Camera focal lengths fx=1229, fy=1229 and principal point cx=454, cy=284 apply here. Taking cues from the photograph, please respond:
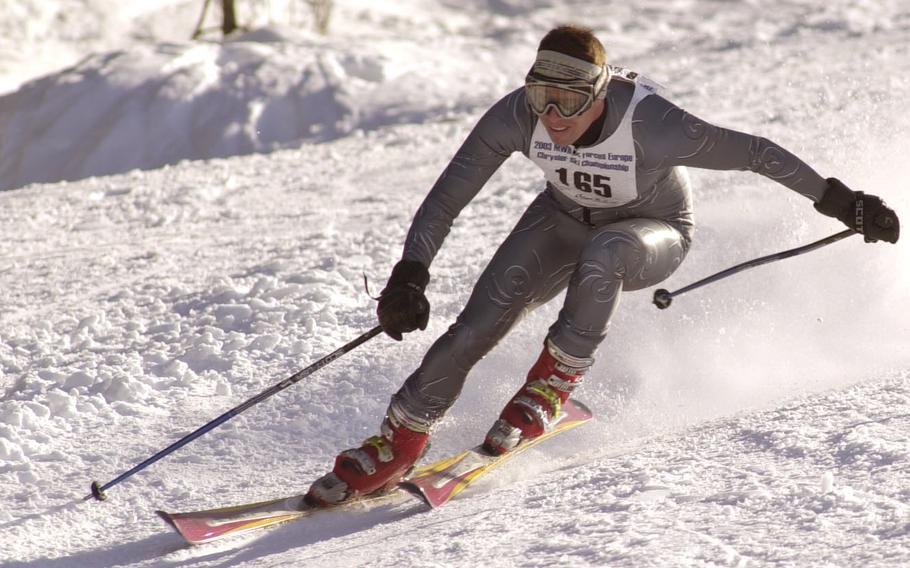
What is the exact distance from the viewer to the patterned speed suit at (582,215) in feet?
12.8

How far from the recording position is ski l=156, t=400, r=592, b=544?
3631mm

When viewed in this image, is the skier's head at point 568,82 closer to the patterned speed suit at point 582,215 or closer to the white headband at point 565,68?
the white headband at point 565,68

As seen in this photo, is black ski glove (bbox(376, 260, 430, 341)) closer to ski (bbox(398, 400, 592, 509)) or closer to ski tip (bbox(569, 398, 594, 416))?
ski (bbox(398, 400, 592, 509))

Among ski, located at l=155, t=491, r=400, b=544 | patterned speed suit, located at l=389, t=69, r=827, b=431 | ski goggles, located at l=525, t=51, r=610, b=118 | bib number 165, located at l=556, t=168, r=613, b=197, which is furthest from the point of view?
bib number 165, located at l=556, t=168, r=613, b=197

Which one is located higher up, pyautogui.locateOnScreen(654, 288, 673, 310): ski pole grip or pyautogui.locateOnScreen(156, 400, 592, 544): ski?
pyautogui.locateOnScreen(654, 288, 673, 310): ski pole grip

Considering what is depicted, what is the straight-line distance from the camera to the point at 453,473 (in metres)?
3.93

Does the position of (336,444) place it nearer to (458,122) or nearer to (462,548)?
(462,548)

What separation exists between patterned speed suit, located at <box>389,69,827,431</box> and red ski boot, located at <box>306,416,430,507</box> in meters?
0.06

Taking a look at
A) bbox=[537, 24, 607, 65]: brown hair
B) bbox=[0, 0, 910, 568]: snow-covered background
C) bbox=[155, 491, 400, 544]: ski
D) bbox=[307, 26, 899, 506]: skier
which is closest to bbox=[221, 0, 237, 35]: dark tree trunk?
bbox=[0, 0, 910, 568]: snow-covered background

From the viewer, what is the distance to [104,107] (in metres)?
10.2

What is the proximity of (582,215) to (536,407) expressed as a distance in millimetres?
683

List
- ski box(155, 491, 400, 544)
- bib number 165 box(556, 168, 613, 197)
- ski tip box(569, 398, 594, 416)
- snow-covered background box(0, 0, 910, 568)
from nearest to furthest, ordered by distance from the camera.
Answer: snow-covered background box(0, 0, 910, 568) → ski box(155, 491, 400, 544) → bib number 165 box(556, 168, 613, 197) → ski tip box(569, 398, 594, 416)

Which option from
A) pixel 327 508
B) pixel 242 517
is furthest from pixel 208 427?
pixel 327 508

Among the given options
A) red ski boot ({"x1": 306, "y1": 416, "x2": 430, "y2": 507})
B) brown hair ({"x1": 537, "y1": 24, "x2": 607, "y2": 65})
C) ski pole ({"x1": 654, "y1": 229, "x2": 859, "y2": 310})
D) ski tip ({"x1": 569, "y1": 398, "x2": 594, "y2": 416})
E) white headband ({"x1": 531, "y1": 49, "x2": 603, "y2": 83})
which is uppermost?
brown hair ({"x1": 537, "y1": 24, "x2": 607, "y2": 65})
